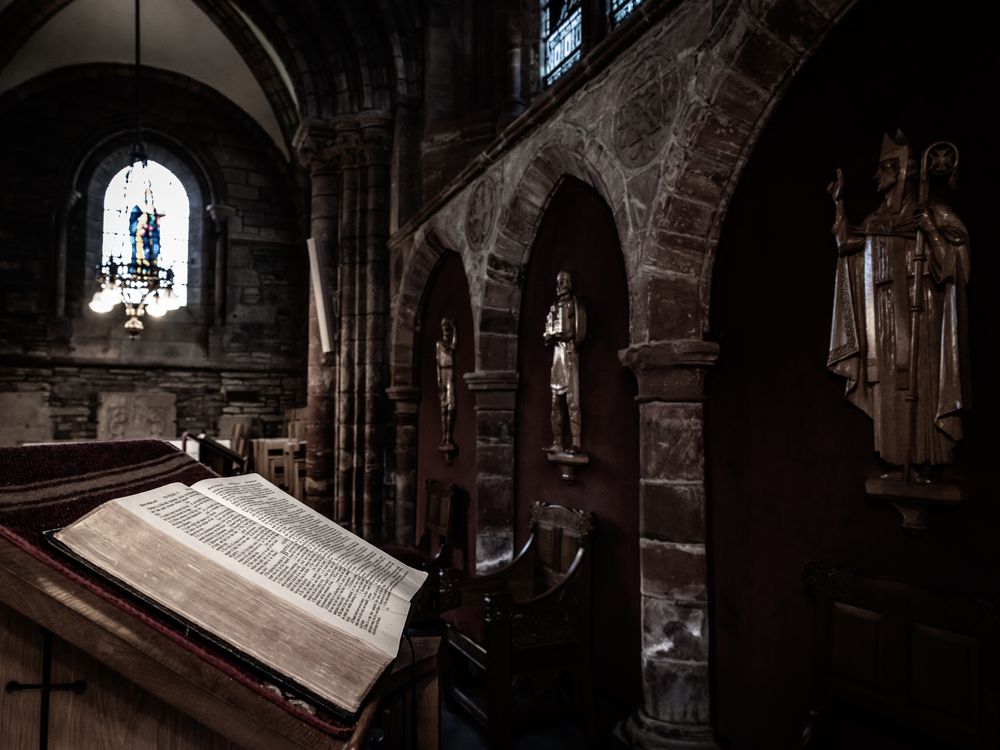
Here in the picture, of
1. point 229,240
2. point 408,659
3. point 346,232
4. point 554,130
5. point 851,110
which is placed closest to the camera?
point 408,659

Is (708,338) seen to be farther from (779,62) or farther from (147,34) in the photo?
(147,34)

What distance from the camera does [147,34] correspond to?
11.3 m

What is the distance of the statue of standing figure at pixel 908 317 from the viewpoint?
2322 mm

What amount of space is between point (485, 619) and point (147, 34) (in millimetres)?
11932

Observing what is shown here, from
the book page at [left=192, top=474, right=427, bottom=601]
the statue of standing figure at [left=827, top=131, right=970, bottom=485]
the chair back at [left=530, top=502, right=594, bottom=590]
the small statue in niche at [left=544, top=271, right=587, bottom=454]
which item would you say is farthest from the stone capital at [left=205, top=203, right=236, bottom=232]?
the book page at [left=192, top=474, right=427, bottom=601]

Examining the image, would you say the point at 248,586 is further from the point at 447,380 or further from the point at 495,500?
the point at 447,380

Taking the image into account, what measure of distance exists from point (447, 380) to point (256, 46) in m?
6.96

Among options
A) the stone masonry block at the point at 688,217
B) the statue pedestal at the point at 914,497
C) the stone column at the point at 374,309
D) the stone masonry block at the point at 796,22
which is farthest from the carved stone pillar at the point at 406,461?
the statue pedestal at the point at 914,497

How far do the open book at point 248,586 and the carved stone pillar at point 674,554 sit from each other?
2.14 m

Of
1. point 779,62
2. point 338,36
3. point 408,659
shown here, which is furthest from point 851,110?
point 338,36

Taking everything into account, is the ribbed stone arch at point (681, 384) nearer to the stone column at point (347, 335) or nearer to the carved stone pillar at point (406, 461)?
the carved stone pillar at point (406, 461)

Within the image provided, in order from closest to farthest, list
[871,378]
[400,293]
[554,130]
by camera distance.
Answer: [871,378], [554,130], [400,293]

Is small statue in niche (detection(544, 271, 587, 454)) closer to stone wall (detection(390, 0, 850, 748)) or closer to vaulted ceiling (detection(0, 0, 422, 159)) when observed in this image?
stone wall (detection(390, 0, 850, 748))

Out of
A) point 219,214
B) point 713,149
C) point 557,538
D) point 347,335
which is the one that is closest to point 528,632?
point 557,538
